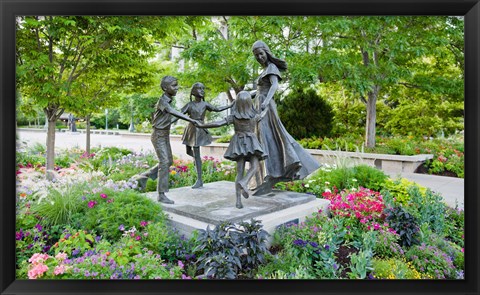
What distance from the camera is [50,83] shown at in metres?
6.64

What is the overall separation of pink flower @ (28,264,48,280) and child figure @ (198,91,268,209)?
7.84ft

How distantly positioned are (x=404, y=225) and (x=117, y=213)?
372 centimetres

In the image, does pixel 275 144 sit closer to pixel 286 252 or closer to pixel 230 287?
pixel 286 252

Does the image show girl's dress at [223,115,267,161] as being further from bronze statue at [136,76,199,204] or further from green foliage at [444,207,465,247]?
green foliage at [444,207,465,247]

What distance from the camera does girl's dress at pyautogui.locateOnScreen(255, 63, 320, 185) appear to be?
5.39 meters

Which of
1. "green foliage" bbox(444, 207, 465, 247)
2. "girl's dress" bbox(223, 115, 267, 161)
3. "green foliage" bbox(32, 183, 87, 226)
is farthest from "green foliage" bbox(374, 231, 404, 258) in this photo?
"green foliage" bbox(32, 183, 87, 226)

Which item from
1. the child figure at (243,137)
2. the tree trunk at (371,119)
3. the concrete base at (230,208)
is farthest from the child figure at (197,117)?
the tree trunk at (371,119)

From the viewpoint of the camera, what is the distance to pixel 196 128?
6.18 m

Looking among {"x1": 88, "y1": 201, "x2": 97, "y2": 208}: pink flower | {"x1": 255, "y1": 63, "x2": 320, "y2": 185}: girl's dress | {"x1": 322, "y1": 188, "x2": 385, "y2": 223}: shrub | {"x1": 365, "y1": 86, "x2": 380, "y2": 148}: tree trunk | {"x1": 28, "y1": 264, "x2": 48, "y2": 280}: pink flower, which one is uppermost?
{"x1": 365, "y1": 86, "x2": 380, "y2": 148}: tree trunk

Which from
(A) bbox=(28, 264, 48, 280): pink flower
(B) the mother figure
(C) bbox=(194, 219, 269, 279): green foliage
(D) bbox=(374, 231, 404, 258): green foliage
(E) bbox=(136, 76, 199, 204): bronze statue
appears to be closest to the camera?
(A) bbox=(28, 264, 48, 280): pink flower

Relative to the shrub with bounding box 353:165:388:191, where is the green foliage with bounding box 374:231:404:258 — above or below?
below

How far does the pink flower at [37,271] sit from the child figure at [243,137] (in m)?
Result: 2.39

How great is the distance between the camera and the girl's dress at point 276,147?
5.39 metres

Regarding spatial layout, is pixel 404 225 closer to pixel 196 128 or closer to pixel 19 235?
pixel 196 128
